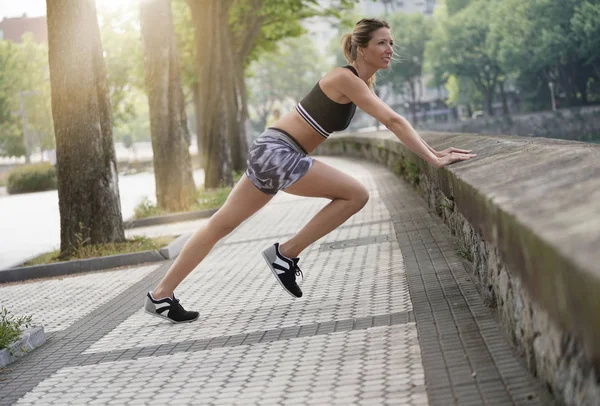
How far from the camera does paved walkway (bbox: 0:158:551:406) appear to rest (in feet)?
15.1

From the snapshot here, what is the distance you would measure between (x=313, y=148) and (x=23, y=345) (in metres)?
2.28

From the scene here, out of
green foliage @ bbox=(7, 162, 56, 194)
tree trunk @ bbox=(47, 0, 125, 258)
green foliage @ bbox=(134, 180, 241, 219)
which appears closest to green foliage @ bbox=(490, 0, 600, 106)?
green foliage @ bbox=(7, 162, 56, 194)

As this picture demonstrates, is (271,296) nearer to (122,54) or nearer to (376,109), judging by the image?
(376,109)

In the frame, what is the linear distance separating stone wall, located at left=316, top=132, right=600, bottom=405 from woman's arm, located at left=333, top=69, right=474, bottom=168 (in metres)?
0.27

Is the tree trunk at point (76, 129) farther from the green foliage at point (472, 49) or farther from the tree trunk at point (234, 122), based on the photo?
the green foliage at point (472, 49)

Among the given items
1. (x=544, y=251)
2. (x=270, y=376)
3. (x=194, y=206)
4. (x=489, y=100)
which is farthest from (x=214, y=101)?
(x=489, y=100)

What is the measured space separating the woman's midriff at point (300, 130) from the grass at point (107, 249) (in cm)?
594

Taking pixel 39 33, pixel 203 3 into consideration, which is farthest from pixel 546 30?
pixel 39 33

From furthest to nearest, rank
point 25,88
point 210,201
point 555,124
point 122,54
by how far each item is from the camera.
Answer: point 555,124 < point 25,88 < point 122,54 < point 210,201

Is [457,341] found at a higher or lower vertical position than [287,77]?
lower

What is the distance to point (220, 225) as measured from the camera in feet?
21.3

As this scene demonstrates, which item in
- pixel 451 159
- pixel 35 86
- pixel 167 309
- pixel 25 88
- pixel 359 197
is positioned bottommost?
pixel 167 309

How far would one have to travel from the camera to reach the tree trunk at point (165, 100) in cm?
1761

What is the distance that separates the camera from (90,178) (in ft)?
40.1
